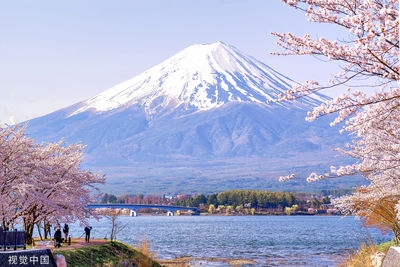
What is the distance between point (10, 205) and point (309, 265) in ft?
77.1

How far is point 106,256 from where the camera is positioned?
1294 inches

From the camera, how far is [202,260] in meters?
Answer: 46.0

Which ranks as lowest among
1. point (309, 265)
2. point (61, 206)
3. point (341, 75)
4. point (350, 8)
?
point (309, 265)

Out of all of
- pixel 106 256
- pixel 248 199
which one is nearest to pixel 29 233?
pixel 106 256

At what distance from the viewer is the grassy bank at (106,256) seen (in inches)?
1109

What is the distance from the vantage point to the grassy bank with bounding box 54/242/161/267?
2816cm

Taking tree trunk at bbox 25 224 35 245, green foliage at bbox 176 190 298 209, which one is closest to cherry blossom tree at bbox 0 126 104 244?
tree trunk at bbox 25 224 35 245

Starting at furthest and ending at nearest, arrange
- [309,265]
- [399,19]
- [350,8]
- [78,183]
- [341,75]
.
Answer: [309,265]
[78,183]
[341,75]
[350,8]
[399,19]

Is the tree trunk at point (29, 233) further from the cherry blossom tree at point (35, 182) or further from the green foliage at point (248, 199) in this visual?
the green foliage at point (248, 199)

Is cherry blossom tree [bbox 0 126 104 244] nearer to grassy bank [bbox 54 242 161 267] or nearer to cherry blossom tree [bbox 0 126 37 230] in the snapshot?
cherry blossom tree [bbox 0 126 37 230]

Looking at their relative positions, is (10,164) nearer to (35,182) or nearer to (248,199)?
(35,182)

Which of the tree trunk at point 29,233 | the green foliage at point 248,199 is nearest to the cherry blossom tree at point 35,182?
the tree trunk at point 29,233

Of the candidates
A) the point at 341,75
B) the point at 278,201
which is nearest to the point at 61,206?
the point at 341,75

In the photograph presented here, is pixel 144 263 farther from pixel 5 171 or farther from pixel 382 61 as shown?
pixel 382 61
